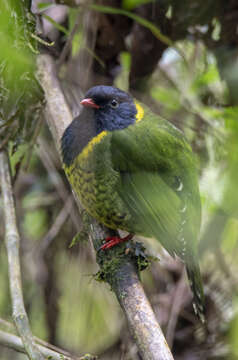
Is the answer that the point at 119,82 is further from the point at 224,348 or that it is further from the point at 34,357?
the point at 34,357

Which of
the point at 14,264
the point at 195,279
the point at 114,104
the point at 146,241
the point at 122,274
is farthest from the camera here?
the point at 146,241

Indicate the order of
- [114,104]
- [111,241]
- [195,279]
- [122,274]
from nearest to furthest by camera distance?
1. [122,274]
2. [111,241]
3. [195,279]
4. [114,104]

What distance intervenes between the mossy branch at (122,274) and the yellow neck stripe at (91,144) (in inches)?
6.0

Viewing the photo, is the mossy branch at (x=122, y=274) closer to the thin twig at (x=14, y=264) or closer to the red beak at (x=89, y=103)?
the red beak at (x=89, y=103)

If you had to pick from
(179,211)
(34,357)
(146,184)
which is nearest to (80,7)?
(146,184)

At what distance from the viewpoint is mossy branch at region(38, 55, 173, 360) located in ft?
4.88

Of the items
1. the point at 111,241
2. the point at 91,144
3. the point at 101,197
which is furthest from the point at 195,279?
the point at 91,144

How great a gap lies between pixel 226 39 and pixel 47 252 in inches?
72.6

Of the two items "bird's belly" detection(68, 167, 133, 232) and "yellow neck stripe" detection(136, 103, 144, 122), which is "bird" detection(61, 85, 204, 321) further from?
"yellow neck stripe" detection(136, 103, 144, 122)

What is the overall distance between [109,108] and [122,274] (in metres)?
0.98

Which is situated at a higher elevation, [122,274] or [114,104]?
[114,104]

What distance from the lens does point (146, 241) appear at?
9.93 ft

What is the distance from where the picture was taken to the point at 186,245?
7.52ft

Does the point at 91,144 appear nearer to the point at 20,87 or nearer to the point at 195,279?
the point at 20,87
